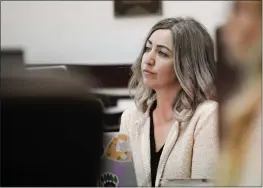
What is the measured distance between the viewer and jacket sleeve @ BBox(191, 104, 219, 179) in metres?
0.75

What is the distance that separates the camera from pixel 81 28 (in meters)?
0.78

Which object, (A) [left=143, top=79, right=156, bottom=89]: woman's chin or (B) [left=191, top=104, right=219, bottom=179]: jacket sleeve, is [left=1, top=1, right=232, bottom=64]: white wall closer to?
(A) [left=143, top=79, right=156, bottom=89]: woman's chin

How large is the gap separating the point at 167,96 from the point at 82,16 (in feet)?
0.71

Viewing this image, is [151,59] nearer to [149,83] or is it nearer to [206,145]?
[149,83]

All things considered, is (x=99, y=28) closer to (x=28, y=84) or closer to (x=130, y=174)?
(x=28, y=84)

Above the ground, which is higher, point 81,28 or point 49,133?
point 81,28

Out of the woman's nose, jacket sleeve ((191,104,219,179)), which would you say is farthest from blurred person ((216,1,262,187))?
the woman's nose

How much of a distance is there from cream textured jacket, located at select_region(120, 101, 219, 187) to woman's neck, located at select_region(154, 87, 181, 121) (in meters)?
0.02

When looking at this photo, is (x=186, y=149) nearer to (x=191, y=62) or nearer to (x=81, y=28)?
(x=191, y=62)

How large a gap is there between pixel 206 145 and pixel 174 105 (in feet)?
0.30

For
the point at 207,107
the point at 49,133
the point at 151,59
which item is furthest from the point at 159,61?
the point at 49,133

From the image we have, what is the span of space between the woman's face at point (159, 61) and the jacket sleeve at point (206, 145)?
0.09 metres

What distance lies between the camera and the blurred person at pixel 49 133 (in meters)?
0.77

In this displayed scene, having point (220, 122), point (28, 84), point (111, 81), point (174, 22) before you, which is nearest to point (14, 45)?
point (28, 84)
